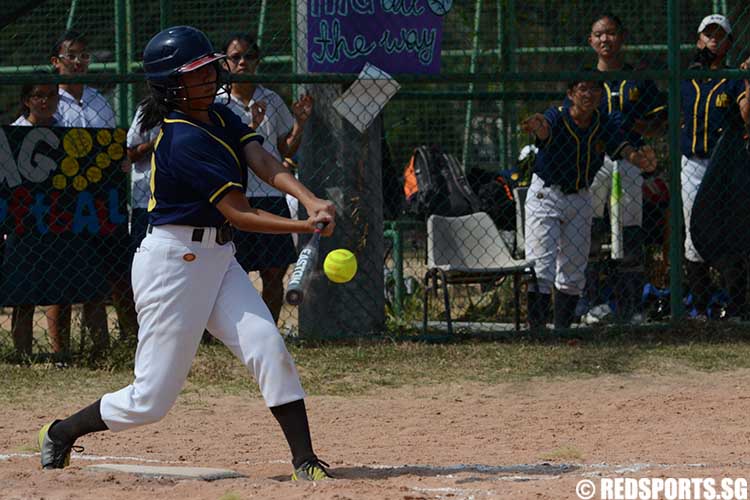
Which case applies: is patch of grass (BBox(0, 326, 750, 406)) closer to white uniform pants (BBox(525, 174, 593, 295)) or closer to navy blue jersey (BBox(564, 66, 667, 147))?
white uniform pants (BBox(525, 174, 593, 295))

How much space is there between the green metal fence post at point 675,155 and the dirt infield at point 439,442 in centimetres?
121

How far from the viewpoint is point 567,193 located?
27.8 ft

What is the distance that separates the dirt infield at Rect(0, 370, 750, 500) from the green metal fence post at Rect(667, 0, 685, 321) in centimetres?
121

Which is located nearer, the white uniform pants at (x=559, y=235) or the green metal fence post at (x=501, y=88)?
the white uniform pants at (x=559, y=235)

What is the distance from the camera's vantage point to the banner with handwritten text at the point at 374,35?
799cm

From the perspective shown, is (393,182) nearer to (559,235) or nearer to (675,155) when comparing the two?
(559,235)

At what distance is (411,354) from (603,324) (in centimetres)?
163

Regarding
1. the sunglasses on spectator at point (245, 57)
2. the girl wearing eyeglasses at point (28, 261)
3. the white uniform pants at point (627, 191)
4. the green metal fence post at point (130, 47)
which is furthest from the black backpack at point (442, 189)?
the girl wearing eyeglasses at point (28, 261)

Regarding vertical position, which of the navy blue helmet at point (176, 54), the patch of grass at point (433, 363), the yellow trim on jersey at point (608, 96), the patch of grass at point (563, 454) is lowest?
the patch of grass at point (433, 363)

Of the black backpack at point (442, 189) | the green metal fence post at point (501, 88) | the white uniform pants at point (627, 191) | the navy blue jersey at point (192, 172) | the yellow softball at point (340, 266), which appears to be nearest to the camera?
the navy blue jersey at point (192, 172)

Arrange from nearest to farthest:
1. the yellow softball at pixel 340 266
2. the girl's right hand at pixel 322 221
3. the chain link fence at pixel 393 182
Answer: the girl's right hand at pixel 322 221 < the yellow softball at pixel 340 266 < the chain link fence at pixel 393 182

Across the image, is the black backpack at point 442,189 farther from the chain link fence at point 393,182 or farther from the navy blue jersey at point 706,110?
the navy blue jersey at point 706,110

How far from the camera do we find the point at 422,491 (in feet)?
14.1

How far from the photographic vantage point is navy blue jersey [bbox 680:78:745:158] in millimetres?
8680
